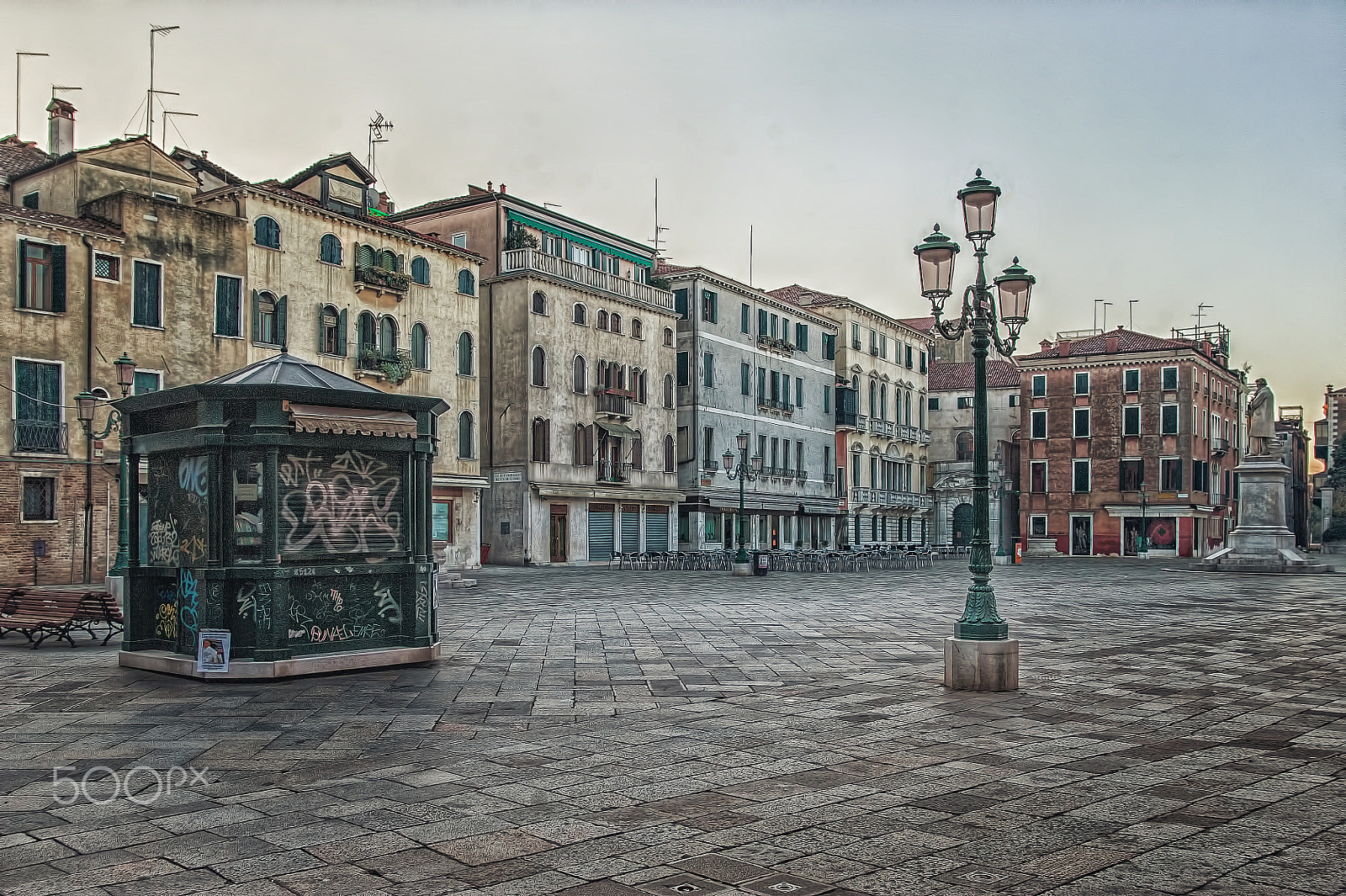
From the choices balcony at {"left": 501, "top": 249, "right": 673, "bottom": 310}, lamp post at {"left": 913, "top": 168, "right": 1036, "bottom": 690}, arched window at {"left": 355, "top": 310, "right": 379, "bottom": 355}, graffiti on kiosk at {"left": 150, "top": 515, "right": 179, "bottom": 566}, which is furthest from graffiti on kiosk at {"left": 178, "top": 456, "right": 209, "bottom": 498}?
balcony at {"left": 501, "top": 249, "right": 673, "bottom": 310}

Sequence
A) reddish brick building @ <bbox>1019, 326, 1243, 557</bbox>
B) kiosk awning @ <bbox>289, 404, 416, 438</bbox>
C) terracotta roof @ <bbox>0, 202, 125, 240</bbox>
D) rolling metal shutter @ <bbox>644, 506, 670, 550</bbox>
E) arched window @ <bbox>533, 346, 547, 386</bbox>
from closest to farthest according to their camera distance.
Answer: kiosk awning @ <bbox>289, 404, 416, 438</bbox>, terracotta roof @ <bbox>0, 202, 125, 240</bbox>, arched window @ <bbox>533, 346, 547, 386</bbox>, rolling metal shutter @ <bbox>644, 506, 670, 550</bbox>, reddish brick building @ <bbox>1019, 326, 1243, 557</bbox>

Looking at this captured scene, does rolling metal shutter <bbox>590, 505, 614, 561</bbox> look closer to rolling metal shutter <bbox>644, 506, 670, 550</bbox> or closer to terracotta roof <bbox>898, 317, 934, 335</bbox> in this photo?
rolling metal shutter <bbox>644, 506, 670, 550</bbox>

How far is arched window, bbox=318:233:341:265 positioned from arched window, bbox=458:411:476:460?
6.92 meters

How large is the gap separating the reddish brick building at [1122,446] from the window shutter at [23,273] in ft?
172

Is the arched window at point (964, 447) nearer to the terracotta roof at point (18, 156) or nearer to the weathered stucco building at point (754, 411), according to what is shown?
the weathered stucco building at point (754, 411)

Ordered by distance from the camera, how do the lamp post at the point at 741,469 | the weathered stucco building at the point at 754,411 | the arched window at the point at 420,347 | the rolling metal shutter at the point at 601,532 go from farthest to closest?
the weathered stucco building at the point at 754,411 → the rolling metal shutter at the point at 601,532 → the arched window at the point at 420,347 → the lamp post at the point at 741,469

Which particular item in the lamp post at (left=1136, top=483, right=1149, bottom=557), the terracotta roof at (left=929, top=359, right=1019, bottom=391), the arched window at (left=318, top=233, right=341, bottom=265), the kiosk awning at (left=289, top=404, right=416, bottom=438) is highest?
the arched window at (left=318, top=233, right=341, bottom=265)

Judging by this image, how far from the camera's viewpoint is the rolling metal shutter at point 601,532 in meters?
45.4

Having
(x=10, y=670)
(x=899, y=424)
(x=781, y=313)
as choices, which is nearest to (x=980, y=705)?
(x=10, y=670)

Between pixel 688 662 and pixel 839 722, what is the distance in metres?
3.80

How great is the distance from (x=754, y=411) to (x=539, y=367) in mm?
14280

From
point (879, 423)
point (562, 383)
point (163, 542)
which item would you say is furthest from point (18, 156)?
point (879, 423)

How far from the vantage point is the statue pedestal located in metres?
36.3

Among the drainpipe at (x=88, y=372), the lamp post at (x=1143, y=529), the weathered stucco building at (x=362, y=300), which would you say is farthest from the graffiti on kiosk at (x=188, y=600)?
the lamp post at (x=1143, y=529)
